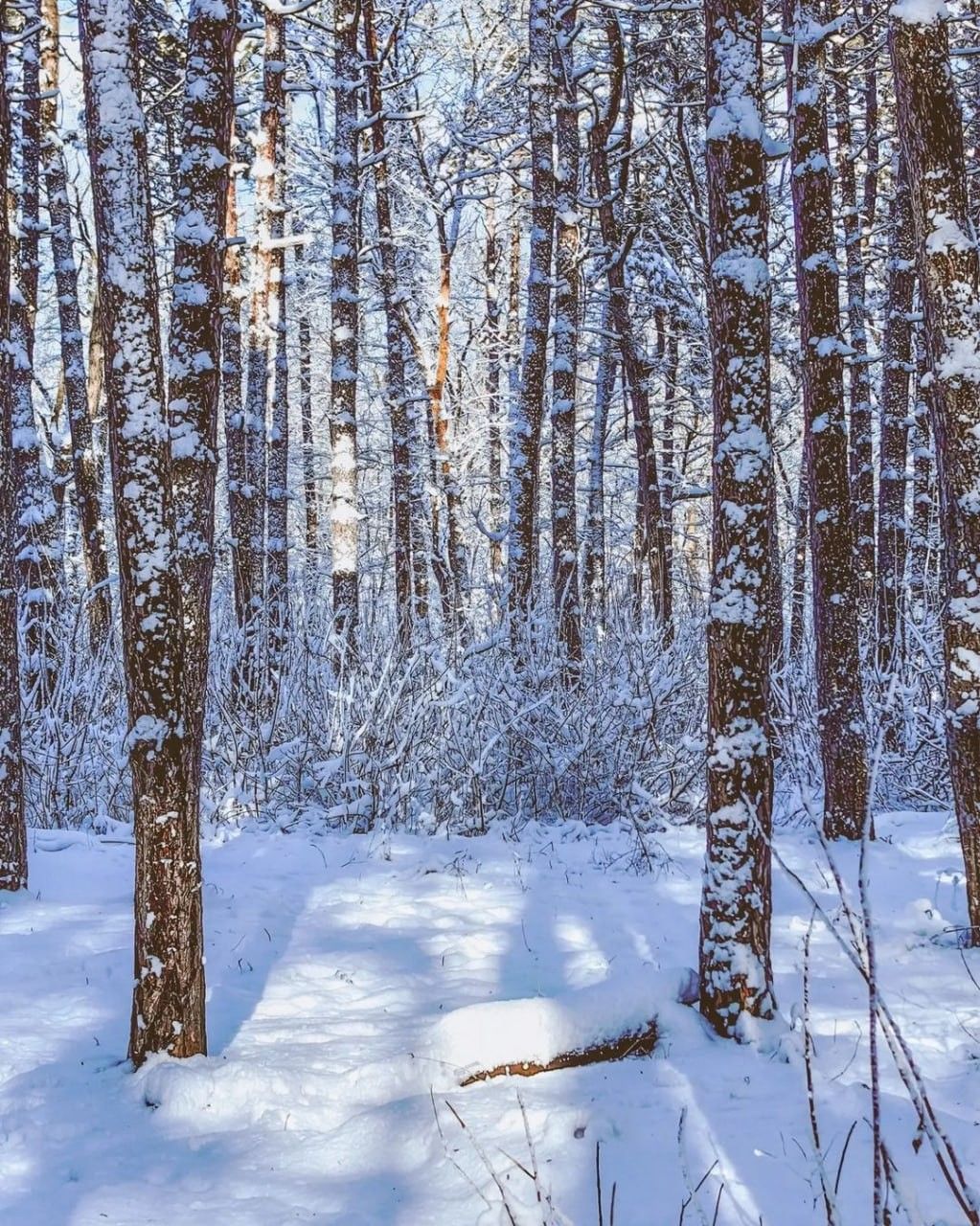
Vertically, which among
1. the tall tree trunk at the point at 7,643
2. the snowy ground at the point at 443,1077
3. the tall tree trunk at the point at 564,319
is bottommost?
the snowy ground at the point at 443,1077

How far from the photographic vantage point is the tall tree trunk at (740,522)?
334 centimetres

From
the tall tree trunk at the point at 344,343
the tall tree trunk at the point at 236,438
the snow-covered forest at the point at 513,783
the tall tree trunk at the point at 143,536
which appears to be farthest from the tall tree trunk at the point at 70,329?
the tall tree trunk at the point at 143,536

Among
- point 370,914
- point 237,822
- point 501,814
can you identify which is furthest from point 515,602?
point 370,914

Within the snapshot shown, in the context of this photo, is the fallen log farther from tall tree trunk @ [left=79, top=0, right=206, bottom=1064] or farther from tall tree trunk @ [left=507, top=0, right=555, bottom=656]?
tall tree trunk @ [left=507, top=0, right=555, bottom=656]

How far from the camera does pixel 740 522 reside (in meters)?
3.37

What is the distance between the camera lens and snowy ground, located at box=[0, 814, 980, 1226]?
7.87ft

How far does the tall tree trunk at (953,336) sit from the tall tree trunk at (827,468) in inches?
77.7

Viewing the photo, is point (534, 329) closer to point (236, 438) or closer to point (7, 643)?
point (236, 438)

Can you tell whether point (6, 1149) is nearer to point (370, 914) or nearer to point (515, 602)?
point (370, 914)

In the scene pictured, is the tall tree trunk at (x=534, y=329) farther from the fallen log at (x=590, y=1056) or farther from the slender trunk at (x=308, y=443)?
the slender trunk at (x=308, y=443)

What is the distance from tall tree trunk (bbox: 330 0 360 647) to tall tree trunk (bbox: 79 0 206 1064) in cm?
613

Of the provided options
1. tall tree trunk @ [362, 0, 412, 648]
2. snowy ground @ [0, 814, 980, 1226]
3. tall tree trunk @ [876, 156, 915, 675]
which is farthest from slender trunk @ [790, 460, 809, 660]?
tall tree trunk @ [362, 0, 412, 648]

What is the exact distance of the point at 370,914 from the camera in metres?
4.98

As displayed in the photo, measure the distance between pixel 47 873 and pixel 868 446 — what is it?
960cm
